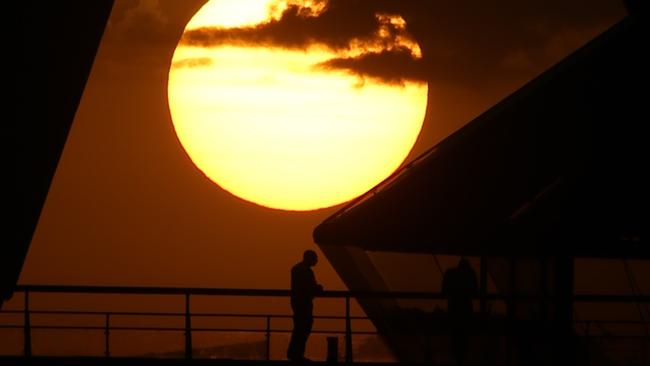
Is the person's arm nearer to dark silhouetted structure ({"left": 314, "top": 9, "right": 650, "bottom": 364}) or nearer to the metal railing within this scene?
the metal railing

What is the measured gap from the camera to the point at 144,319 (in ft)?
266

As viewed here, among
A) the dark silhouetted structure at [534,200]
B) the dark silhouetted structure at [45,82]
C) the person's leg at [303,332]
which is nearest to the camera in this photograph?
the dark silhouetted structure at [45,82]

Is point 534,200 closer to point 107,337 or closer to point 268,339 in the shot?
point 268,339

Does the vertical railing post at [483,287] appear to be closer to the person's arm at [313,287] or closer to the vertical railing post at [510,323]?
the vertical railing post at [510,323]

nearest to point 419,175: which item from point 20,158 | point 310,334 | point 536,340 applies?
point 310,334

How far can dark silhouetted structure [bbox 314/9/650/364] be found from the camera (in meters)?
16.0

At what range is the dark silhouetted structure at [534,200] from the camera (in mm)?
15969

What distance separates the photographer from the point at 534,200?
1645 centimetres

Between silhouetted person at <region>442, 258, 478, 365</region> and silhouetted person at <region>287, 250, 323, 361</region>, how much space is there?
2145 millimetres

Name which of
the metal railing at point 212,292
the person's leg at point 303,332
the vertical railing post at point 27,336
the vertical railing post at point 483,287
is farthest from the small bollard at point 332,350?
the vertical railing post at point 27,336

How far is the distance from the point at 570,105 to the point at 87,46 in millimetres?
18832

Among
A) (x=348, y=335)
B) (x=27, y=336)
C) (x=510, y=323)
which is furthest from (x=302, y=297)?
(x=27, y=336)

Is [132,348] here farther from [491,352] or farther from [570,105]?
[570,105]

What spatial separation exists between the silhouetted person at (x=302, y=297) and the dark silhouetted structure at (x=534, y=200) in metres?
1.27
